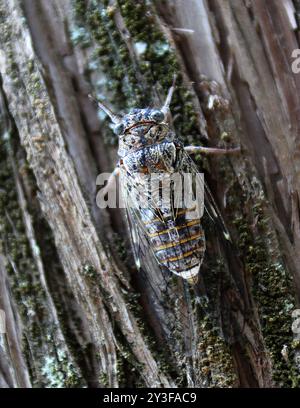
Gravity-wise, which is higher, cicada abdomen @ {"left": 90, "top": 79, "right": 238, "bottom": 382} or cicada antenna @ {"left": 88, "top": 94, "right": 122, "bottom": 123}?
cicada antenna @ {"left": 88, "top": 94, "right": 122, "bottom": 123}

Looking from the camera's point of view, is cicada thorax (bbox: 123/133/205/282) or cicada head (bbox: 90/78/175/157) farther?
cicada head (bbox: 90/78/175/157)

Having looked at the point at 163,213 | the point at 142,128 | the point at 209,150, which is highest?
the point at 142,128

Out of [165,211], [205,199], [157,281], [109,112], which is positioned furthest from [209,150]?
[157,281]

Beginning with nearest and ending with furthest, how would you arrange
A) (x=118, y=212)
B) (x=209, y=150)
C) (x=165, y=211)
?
(x=165, y=211) < (x=209, y=150) < (x=118, y=212)

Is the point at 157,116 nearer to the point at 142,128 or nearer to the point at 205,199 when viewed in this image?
the point at 142,128

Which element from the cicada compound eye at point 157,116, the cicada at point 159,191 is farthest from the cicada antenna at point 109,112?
the cicada compound eye at point 157,116

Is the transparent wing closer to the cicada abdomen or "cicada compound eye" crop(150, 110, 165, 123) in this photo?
the cicada abdomen

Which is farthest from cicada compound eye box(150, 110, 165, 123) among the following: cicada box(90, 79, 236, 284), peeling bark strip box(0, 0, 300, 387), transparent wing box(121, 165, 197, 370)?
transparent wing box(121, 165, 197, 370)
